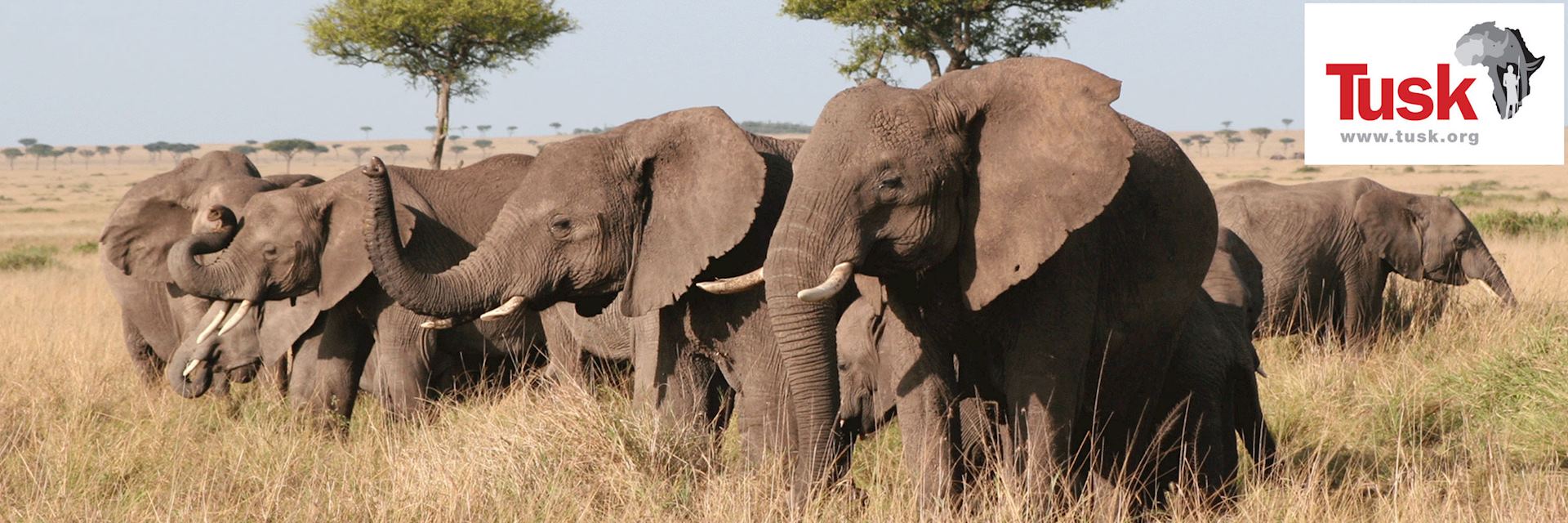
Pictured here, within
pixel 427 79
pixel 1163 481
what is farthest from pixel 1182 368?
pixel 427 79

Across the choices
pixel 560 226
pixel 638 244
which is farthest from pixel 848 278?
pixel 560 226

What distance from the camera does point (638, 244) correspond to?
6098mm

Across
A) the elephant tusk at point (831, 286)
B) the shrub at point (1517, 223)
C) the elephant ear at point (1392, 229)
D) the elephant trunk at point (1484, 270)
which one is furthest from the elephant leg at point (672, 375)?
the shrub at point (1517, 223)

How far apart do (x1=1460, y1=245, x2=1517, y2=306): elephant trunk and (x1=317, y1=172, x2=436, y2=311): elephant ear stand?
309 inches

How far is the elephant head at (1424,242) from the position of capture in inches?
484

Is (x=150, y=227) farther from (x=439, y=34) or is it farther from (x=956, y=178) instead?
(x=439, y=34)

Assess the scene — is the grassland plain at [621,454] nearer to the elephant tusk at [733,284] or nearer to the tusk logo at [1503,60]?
the elephant tusk at [733,284]

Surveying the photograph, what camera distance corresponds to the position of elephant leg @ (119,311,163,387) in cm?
1066

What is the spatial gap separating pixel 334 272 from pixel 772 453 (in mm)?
3074

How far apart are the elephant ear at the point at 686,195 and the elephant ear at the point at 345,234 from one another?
2.24 m

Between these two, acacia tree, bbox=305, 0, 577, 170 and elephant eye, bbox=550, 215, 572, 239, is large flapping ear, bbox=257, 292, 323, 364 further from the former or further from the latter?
acacia tree, bbox=305, 0, 577, 170

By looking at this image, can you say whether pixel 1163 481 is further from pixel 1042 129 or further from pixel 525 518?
pixel 525 518

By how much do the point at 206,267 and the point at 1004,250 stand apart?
4.58 meters

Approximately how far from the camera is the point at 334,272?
8188 millimetres
